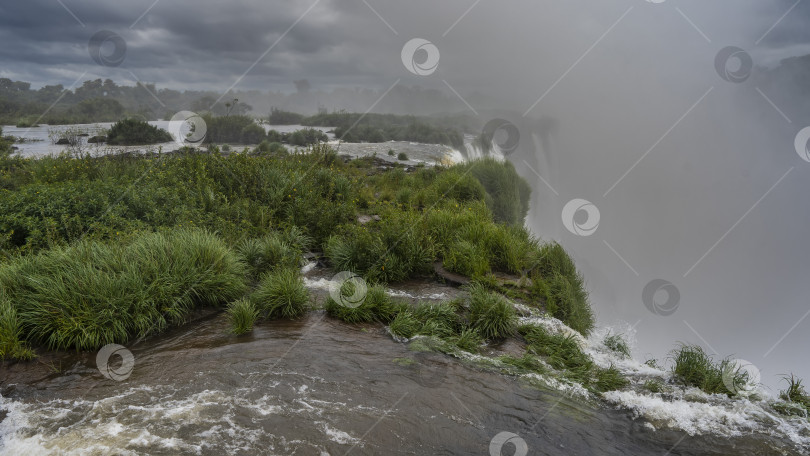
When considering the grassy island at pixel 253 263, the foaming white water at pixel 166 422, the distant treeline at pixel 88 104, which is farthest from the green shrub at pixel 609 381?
the distant treeline at pixel 88 104

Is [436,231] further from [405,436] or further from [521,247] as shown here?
[405,436]

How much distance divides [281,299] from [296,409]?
211cm

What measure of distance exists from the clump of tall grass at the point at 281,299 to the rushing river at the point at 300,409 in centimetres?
68

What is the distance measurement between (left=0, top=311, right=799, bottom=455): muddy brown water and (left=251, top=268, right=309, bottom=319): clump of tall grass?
0.73m

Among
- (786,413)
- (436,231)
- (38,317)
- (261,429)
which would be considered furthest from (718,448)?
(38,317)

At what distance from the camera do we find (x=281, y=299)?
5.51 metres

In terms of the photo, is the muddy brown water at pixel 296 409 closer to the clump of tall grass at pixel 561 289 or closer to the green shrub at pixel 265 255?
the green shrub at pixel 265 255

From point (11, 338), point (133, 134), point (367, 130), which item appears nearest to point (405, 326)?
point (11, 338)

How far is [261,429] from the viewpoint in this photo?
130 inches

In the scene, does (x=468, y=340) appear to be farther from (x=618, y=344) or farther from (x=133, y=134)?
(x=133, y=134)

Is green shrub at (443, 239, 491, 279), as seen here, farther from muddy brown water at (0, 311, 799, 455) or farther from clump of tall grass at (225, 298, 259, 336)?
clump of tall grass at (225, 298, 259, 336)

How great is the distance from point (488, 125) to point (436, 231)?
1109 inches

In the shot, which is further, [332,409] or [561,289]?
[561,289]

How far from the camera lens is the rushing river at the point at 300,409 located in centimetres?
316
